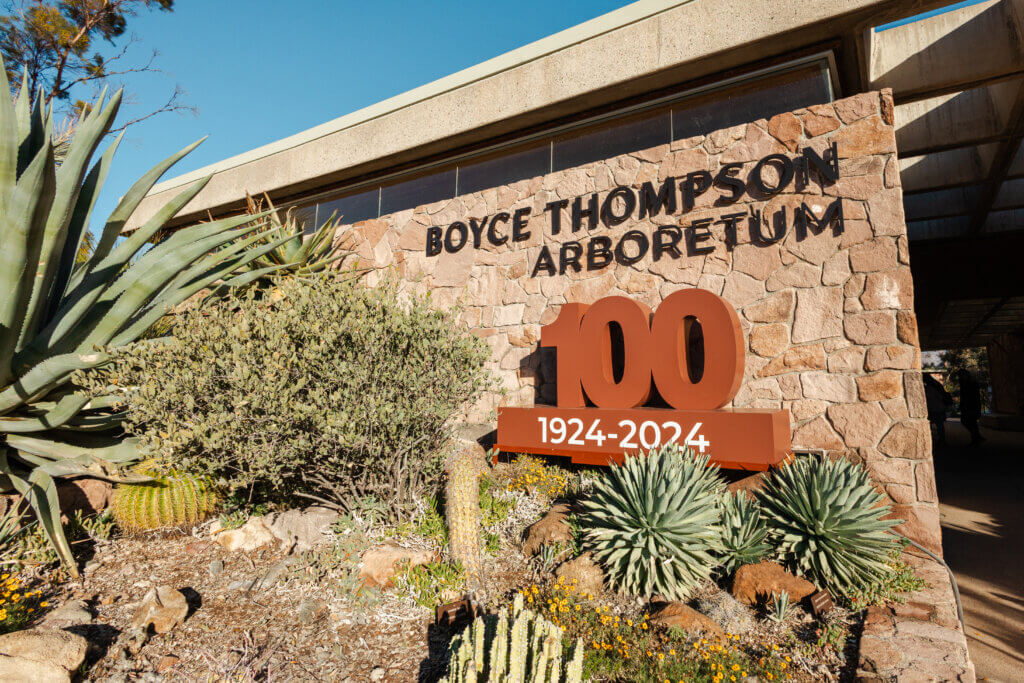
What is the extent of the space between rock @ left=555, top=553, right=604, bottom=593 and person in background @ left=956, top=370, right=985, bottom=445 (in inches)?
548

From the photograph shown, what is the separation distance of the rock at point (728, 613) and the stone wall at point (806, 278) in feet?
6.84

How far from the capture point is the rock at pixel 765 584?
381 centimetres

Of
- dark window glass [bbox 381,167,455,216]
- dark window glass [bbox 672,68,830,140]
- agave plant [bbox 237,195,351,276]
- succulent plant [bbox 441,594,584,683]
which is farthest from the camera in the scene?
dark window glass [bbox 381,167,455,216]

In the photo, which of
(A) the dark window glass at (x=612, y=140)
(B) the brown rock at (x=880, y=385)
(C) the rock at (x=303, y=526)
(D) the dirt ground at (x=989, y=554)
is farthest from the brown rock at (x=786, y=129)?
(C) the rock at (x=303, y=526)

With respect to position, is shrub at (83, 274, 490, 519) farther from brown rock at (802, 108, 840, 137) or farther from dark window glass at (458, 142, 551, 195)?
brown rock at (802, 108, 840, 137)

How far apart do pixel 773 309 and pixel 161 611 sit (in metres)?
5.68

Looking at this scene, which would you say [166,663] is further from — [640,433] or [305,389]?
[640,433]

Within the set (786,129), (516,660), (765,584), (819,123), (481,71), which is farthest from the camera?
(481,71)

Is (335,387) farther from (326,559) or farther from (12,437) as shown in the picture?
(12,437)

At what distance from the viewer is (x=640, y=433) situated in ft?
17.5

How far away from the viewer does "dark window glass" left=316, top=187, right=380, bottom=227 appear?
29.8 feet

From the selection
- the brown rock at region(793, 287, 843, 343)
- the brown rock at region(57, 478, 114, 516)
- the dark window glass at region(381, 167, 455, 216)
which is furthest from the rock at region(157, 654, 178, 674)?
the dark window glass at region(381, 167, 455, 216)

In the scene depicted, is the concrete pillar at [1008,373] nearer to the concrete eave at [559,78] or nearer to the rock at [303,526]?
the concrete eave at [559,78]

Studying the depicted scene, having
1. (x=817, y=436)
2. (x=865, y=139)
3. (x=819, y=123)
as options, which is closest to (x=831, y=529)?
(x=817, y=436)
